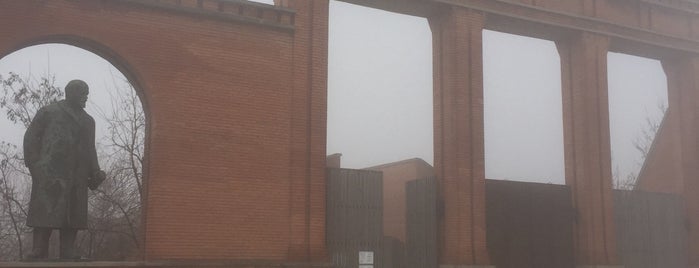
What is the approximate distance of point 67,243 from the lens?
11.4 m

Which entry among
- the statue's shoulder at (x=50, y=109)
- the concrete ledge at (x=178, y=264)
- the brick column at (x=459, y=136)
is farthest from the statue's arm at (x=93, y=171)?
the brick column at (x=459, y=136)

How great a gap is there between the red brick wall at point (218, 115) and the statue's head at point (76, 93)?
4.28 ft

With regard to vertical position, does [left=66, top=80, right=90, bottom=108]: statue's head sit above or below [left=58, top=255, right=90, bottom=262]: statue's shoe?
above

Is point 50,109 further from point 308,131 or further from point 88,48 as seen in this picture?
point 308,131

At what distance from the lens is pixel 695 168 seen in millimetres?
19469

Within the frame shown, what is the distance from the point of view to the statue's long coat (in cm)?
1105

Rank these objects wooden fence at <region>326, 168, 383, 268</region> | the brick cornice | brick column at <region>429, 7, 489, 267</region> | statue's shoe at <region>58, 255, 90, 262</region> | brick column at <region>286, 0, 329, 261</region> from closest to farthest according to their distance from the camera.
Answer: statue's shoe at <region>58, 255, 90, 262</region>
brick column at <region>286, 0, 329, 261</region>
wooden fence at <region>326, 168, 383, 268</region>
brick column at <region>429, 7, 489, 267</region>
the brick cornice

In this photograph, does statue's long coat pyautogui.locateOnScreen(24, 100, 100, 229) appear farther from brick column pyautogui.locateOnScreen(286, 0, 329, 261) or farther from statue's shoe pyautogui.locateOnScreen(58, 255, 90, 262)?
brick column pyautogui.locateOnScreen(286, 0, 329, 261)

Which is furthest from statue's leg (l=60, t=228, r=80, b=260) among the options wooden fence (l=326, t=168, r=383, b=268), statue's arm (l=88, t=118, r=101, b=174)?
wooden fence (l=326, t=168, r=383, b=268)

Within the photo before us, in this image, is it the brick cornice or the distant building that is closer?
the brick cornice

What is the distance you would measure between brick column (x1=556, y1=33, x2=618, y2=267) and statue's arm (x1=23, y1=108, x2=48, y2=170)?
1198 centimetres

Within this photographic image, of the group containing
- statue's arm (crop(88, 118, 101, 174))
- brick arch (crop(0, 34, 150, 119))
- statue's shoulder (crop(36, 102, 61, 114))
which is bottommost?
statue's arm (crop(88, 118, 101, 174))

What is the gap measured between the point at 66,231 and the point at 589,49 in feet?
41.1

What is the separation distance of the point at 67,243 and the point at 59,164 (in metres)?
1.23
